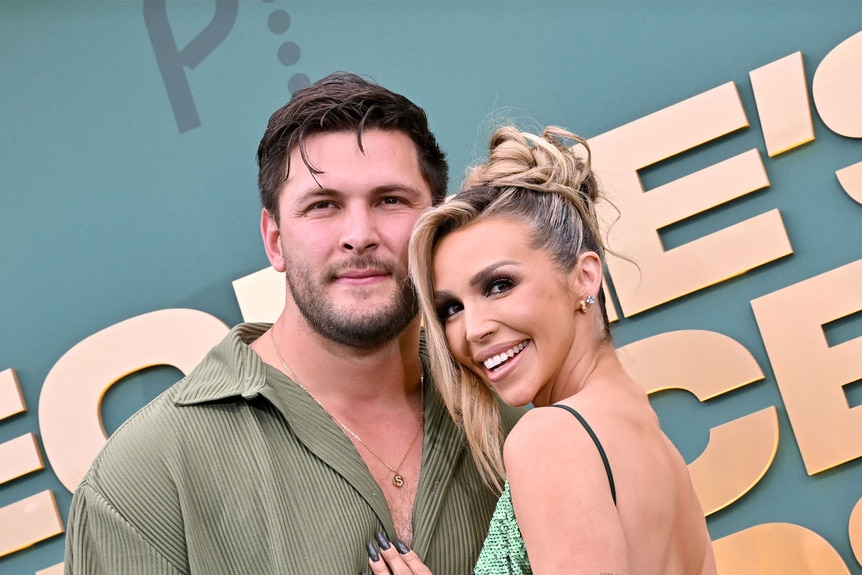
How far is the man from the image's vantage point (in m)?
1.94

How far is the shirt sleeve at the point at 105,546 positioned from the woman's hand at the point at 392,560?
1.23ft

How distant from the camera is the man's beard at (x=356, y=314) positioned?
7.07 ft

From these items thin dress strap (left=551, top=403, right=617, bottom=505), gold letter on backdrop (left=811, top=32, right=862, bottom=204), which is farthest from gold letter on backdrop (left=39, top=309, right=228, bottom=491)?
gold letter on backdrop (left=811, top=32, right=862, bottom=204)

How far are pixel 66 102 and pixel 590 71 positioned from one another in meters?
1.81

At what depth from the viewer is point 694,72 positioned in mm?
2934

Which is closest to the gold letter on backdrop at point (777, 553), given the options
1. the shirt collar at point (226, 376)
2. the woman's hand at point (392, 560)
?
the woman's hand at point (392, 560)

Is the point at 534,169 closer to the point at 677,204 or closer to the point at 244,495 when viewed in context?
the point at 244,495

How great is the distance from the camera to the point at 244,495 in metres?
1.97

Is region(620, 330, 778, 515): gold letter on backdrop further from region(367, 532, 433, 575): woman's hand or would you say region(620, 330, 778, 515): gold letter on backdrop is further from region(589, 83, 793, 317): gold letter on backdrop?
region(367, 532, 433, 575): woman's hand

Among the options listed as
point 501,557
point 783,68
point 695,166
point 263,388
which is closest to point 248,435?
point 263,388

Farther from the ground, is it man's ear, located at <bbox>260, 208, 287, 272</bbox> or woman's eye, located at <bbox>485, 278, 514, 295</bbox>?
man's ear, located at <bbox>260, 208, 287, 272</bbox>

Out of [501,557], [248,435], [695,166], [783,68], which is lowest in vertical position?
[501,557]

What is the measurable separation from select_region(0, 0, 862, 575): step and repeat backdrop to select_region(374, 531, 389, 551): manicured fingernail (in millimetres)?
1154

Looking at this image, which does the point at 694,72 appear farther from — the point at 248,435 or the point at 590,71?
the point at 248,435
